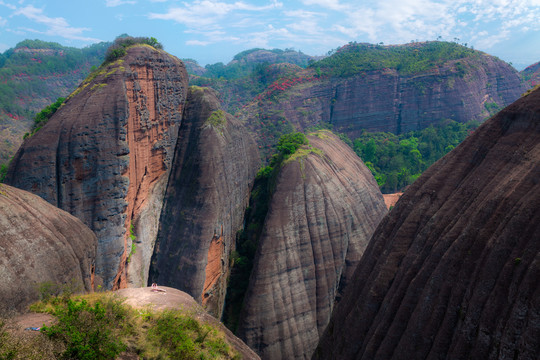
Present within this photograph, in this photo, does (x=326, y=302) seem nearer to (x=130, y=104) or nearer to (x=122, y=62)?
(x=130, y=104)

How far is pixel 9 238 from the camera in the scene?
10617mm

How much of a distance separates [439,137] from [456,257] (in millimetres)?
49338

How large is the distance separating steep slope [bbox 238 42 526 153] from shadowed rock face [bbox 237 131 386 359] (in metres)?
30.1

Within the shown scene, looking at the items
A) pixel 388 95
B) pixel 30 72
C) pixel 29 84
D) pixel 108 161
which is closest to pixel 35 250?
pixel 108 161

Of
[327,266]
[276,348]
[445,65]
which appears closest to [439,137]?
[445,65]

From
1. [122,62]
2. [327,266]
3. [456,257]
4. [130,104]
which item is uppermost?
[122,62]

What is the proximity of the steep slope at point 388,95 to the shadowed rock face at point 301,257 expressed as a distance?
1185 inches

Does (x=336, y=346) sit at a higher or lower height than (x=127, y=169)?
lower

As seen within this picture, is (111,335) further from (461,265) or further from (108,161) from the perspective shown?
(108,161)

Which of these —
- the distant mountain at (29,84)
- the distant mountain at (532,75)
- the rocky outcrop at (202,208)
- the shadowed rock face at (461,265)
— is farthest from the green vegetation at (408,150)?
the distant mountain at (29,84)

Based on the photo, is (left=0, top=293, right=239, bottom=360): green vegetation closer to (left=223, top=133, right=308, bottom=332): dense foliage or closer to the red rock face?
(left=223, top=133, right=308, bottom=332): dense foliage

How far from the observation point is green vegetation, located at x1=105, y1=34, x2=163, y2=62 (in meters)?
21.8

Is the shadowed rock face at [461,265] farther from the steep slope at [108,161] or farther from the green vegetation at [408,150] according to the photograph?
the green vegetation at [408,150]

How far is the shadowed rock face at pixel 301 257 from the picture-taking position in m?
21.5
